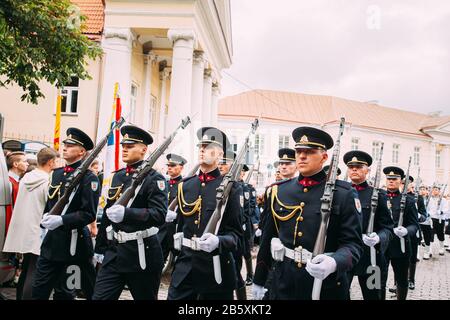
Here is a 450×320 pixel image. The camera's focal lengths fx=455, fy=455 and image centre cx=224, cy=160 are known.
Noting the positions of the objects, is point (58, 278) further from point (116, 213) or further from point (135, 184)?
point (135, 184)

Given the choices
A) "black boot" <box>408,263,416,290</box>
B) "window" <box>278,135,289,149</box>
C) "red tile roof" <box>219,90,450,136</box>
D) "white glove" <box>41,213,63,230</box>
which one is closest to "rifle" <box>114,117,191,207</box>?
"white glove" <box>41,213,63,230</box>

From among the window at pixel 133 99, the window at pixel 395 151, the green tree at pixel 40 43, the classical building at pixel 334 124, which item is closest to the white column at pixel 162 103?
the window at pixel 133 99

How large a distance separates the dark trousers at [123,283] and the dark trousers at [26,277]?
102cm

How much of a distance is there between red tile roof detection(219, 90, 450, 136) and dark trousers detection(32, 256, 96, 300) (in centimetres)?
2200

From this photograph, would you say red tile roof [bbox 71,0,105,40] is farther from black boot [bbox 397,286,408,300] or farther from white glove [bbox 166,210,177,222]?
black boot [bbox 397,286,408,300]

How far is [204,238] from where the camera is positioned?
3742 millimetres

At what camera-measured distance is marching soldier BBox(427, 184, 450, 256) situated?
557 inches

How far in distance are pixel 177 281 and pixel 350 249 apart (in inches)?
60.3

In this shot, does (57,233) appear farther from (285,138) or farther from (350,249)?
(285,138)

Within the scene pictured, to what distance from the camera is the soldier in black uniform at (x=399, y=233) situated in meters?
6.22

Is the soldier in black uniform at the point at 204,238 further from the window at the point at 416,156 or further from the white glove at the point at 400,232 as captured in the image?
the window at the point at 416,156

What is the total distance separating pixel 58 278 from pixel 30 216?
0.94m

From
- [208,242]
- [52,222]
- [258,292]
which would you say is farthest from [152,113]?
[258,292]

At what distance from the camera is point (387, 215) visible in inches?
216
